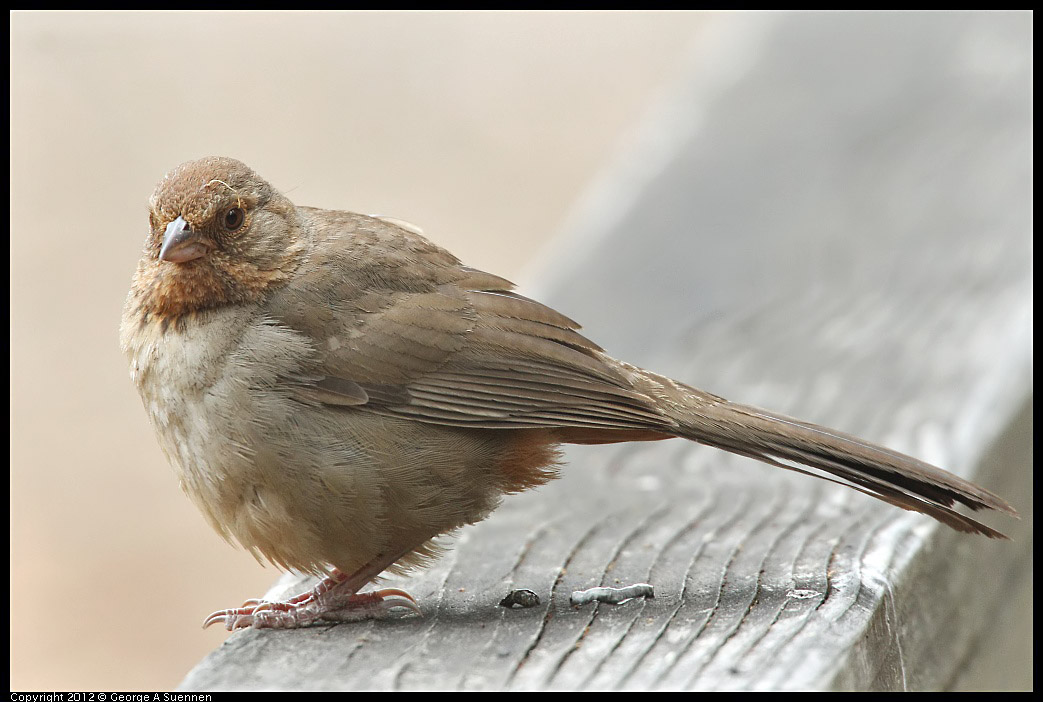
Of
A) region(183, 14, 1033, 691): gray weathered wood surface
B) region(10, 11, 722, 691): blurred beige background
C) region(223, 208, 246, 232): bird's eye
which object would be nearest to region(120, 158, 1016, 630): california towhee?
region(223, 208, 246, 232): bird's eye

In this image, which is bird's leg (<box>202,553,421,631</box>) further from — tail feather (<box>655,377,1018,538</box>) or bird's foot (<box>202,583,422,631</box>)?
tail feather (<box>655,377,1018,538</box>)

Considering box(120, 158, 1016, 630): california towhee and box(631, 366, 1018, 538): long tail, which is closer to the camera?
box(631, 366, 1018, 538): long tail

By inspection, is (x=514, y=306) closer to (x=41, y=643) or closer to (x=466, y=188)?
(x=41, y=643)

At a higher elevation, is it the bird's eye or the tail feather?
the bird's eye

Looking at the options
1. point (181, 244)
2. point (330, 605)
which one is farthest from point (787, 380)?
point (181, 244)

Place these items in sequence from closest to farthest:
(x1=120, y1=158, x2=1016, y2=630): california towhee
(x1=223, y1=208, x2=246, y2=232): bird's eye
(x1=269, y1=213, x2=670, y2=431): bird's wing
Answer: (x1=120, y1=158, x2=1016, y2=630): california towhee
(x1=269, y1=213, x2=670, y2=431): bird's wing
(x1=223, y1=208, x2=246, y2=232): bird's eye

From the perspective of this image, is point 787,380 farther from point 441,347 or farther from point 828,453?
point 441,347

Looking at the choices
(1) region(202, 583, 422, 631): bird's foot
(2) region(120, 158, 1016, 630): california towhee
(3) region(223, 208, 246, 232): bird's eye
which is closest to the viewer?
(1) region(202, 583, 422, 631): bird's foot

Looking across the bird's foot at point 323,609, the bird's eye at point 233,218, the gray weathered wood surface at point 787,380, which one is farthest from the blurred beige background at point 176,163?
the bird's foot at point 323,609

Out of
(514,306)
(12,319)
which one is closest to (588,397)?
(514,306)
